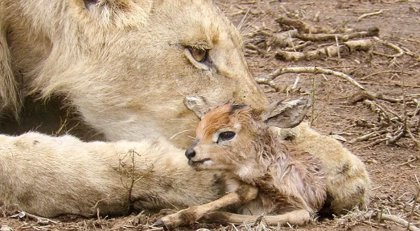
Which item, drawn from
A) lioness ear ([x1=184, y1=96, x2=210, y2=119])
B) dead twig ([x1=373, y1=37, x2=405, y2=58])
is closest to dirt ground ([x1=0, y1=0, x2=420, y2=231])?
dead twig ([x1=373, y1=37, x2=405, y2=58])

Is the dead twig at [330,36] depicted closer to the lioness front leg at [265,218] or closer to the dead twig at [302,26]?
the dead twig at [302,26]

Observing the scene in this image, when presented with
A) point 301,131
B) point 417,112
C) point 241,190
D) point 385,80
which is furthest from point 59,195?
point 385,80

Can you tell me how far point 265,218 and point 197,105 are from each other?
583mm

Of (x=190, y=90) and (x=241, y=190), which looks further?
(x=190, y=90)

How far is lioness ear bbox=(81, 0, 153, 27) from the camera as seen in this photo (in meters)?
4.34

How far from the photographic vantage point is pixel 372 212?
3.83m

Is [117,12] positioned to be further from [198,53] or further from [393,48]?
[393,48]

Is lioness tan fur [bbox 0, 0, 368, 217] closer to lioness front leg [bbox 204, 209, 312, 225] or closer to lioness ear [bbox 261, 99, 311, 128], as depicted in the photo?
lioness ear [bbox 261, 99, 311, 128]

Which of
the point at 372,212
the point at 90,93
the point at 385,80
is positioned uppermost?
the point at 90,93

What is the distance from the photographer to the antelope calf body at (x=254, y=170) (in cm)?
367

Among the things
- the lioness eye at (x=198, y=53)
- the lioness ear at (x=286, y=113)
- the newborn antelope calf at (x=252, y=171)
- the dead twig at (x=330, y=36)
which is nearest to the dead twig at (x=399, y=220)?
the newborn antelope calf at (x=252, y=171)

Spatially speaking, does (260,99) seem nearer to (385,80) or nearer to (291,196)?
(291,196)

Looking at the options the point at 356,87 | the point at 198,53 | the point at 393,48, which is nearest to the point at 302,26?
the point at 393,48

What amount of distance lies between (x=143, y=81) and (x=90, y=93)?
0.24 meters
